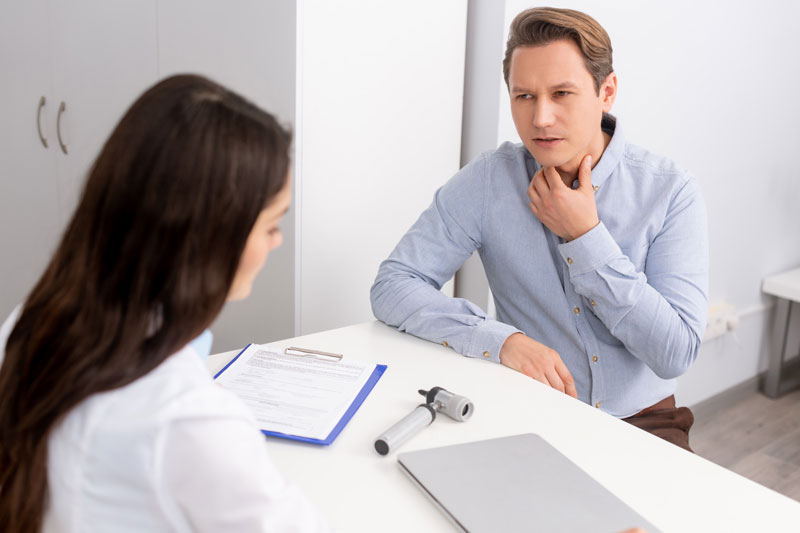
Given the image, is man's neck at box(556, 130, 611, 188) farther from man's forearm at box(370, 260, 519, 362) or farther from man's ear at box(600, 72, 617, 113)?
man's forearm at box(370, 260, 519, 362)

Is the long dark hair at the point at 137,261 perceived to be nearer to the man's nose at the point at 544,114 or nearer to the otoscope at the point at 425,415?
the otoscope at the point at 425,415

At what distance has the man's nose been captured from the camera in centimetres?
132

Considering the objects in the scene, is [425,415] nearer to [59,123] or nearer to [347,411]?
[347,411]

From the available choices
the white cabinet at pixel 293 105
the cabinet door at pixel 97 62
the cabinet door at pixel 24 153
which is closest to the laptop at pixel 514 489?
the white cabinet at pixel 293 105

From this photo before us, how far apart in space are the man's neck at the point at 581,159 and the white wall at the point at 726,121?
0.51 m

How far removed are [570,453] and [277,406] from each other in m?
0.42

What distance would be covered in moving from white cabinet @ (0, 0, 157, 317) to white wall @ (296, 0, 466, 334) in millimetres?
643

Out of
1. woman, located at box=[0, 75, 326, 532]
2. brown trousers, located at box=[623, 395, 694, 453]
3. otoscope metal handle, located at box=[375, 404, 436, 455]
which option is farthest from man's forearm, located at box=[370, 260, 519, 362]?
woman, located at box=[0, 75, 326, 532]

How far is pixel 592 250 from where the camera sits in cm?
126

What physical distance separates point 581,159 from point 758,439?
175 cm

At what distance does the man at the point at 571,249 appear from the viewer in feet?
4.13

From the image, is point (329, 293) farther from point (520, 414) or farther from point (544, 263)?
point (520, 414)

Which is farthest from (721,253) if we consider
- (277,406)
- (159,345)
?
(159,345)

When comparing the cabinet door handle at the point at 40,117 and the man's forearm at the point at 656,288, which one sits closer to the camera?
the man's forearm at the point at 656,288
